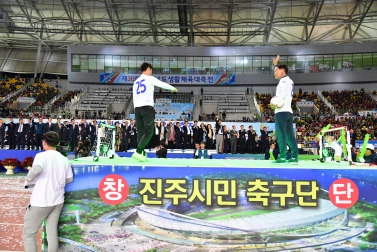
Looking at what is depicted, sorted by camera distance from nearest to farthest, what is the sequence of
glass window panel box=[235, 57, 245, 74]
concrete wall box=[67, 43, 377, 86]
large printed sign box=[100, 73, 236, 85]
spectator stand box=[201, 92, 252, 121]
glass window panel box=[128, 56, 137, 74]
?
spectator stand box=[201, 92, 252, 121]
concrete wall box=[67, 43, 377, 86]
large printed sign box=[100, 73, 236, 85]
glass window panel box=[235, 57, 245, 74]
glass window panel box=[128, 56, 137, 74]

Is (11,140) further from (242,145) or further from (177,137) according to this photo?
(242,145)

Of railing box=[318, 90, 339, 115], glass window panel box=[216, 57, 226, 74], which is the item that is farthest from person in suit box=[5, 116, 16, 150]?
glass window panel box=[216, 57, 226, 74]

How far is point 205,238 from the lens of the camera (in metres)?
5.00

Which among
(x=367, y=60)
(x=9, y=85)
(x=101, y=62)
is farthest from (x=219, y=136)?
(x=9, y=85)

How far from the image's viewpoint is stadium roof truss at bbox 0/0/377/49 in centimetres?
3922

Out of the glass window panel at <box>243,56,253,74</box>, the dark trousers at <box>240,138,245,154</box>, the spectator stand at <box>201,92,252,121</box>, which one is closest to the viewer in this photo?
the dark trousers at <box>240,138,245,154</box>

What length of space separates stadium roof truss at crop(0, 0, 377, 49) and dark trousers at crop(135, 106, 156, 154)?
109 feet

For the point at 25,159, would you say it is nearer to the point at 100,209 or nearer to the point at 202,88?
the point at 100,209

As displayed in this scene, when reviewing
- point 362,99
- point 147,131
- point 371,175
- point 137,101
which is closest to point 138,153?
point 147,131

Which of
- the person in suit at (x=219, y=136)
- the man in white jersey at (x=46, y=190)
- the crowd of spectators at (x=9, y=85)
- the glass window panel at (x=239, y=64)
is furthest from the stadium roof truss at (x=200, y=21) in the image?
the man in white jersey at (x=46, y=190)

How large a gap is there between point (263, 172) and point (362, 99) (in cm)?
3816

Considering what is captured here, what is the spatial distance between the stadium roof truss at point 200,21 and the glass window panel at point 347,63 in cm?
212

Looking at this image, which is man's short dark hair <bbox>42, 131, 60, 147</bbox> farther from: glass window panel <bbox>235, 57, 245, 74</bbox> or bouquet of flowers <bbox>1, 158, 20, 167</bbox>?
glass window panel <bbox>235, 57, 245, 74</bbox>

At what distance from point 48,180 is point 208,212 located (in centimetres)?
216
